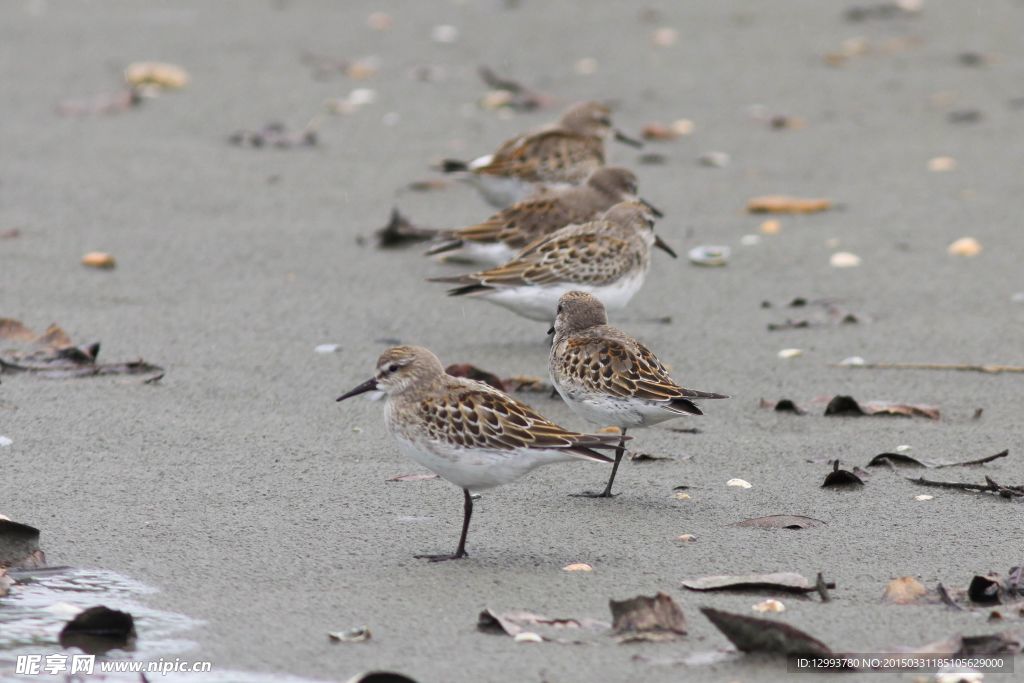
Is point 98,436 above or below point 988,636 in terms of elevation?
below

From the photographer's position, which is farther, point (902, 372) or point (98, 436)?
point (902, 372)

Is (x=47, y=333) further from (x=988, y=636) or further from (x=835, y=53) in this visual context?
(x=835, y=53)

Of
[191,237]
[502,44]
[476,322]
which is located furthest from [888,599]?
[502,44]

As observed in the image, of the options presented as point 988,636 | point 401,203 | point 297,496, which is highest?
point 988,636

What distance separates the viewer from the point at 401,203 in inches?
377

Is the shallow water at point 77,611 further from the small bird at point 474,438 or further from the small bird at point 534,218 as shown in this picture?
the small bird at point 534,218

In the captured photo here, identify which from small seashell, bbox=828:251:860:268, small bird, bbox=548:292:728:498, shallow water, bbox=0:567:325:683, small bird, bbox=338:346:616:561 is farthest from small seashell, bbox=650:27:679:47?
shallow water, bbox=0:567:325:683

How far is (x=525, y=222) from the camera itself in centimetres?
810

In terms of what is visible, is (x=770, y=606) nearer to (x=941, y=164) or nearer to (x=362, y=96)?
(x=941, y=164)

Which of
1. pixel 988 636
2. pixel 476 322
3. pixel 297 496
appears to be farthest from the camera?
pixel 476 322

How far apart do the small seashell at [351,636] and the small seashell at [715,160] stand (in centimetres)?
679

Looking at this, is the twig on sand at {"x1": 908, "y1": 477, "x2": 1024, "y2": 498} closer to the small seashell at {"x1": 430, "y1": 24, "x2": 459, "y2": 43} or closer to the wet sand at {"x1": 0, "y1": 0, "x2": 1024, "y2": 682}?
the wet sand at {"x1": 0, "y1": 0, "x2": 1024, "y2": 682}

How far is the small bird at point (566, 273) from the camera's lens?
7250 mm

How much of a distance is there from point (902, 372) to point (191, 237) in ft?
13.7
